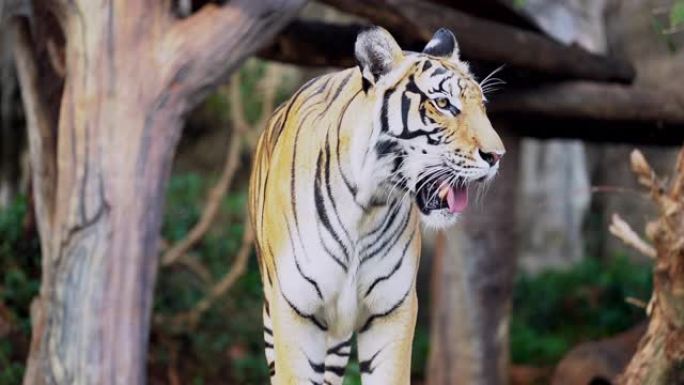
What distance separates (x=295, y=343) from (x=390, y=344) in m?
0.28

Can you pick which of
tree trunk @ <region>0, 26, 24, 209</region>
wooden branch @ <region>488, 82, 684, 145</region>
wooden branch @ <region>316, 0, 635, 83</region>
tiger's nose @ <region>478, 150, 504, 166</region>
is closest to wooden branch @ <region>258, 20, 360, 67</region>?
wooden branch @ <region>316, 0, 635, 83</region>

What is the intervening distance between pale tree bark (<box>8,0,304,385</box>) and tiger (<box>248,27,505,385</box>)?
1006mm

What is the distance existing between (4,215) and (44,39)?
2.24 meters

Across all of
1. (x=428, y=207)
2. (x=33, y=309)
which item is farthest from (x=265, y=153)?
(x=33, y=309)

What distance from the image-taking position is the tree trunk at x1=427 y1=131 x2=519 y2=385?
23.3 ft

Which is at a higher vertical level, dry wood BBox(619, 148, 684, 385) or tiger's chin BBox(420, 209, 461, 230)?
tiger's chin BBox(420, 209, 461, 230)

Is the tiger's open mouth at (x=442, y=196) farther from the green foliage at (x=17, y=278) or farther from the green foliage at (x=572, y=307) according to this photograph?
the green foliage at (x=572, y=307)

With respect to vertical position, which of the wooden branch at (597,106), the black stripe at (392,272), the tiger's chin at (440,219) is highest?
the wooden branch at (597,106)

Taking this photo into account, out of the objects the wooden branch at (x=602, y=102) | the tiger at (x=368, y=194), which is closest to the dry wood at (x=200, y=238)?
the wooden branch at (x=602, y=102)

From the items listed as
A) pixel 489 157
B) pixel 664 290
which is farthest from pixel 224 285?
pixel 489 157

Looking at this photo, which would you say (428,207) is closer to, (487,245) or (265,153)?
(265,153)

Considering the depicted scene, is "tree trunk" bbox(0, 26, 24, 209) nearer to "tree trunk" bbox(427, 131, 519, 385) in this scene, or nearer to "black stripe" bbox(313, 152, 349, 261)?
"tree trunk" bbox(427, 131, 519, 385)

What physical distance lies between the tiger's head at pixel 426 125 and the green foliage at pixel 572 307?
5.90 meters

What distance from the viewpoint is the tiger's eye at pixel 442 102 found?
3.46m
